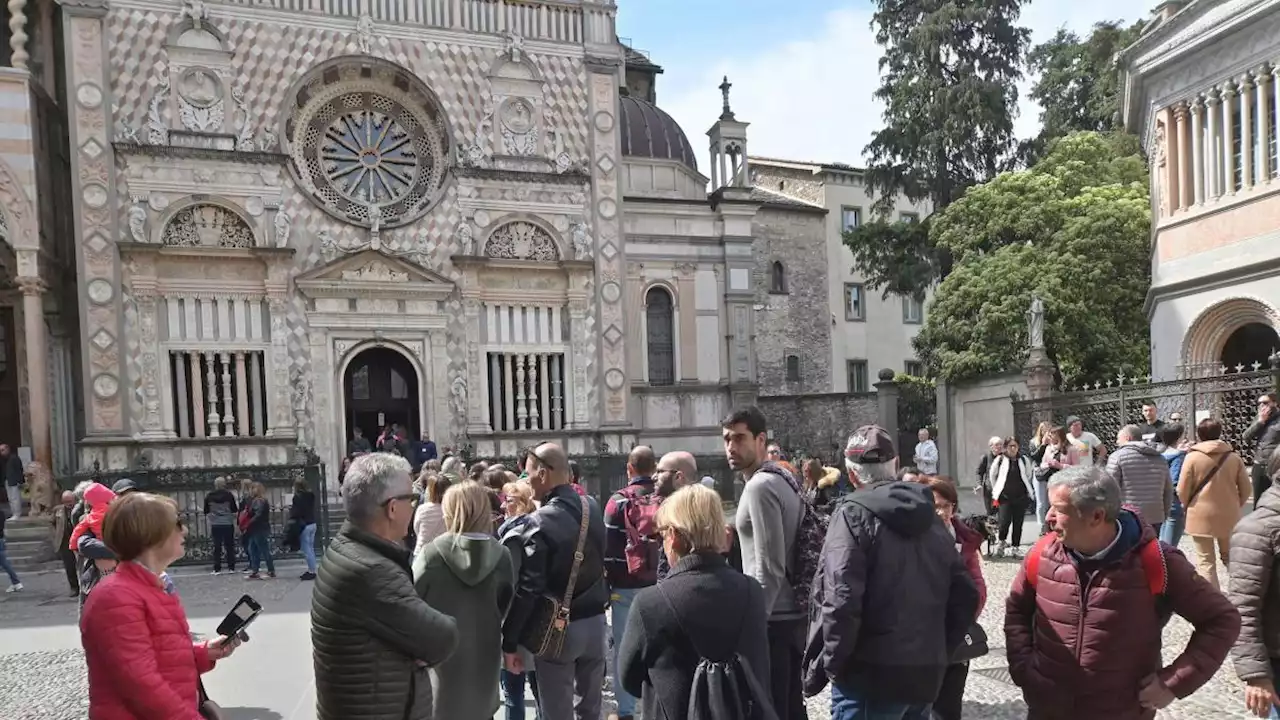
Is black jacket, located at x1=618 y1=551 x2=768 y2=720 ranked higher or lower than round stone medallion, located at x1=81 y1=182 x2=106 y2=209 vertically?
lower

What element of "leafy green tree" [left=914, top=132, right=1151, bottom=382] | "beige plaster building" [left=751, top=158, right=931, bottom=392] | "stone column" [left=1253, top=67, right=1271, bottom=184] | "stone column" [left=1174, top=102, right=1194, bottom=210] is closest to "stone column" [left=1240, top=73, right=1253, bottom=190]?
"stone column" [left=1253, top=67, right=1271, bottom=184]

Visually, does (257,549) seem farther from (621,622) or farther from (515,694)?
(515,694)

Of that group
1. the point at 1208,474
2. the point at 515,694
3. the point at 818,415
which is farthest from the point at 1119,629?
the point at 818,415

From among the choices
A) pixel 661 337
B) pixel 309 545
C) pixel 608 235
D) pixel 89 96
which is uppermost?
pixel 89 96

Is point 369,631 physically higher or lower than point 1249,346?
lower

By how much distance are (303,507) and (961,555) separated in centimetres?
1078

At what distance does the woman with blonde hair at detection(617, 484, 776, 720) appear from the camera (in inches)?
131

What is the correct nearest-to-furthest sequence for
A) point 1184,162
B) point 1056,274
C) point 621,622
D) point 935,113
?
1. point 621,622
2. point 1184,162
3. point 1056,274
4. point 935,113

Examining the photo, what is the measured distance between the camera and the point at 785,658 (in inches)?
174

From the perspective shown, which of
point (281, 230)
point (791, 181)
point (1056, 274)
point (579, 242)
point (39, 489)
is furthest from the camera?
point (791, 181)

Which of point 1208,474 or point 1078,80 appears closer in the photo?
point 1208,474

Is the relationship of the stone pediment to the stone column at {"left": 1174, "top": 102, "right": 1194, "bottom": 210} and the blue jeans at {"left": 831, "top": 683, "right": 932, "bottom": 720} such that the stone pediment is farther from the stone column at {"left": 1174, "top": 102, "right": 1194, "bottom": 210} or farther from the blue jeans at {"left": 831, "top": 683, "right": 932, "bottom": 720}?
the blue jeans at {"left": 831, "top": 683, "right": 932, "bottom": 720}

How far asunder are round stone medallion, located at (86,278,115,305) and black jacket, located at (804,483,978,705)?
19.5m

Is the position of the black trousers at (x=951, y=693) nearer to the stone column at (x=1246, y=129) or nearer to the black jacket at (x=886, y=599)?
the black jacket at (x=886, y=599)
